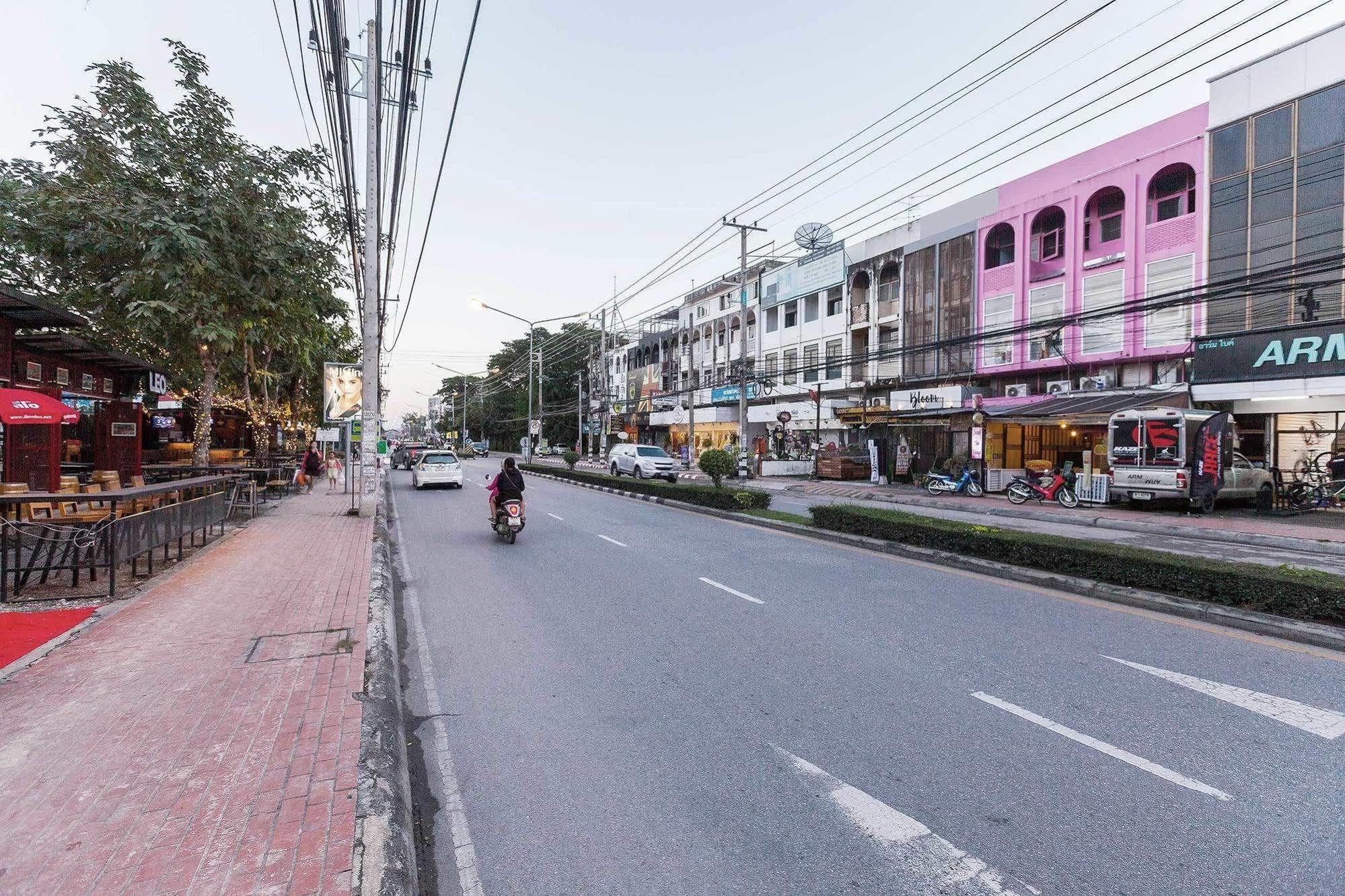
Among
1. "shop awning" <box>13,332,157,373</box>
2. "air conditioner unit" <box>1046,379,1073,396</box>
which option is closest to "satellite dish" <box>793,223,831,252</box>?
"air conditioner unit" <box>1046,379,1073,396</box>

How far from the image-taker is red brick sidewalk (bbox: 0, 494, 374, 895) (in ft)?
9.44

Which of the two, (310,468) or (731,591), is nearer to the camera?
(731,591)

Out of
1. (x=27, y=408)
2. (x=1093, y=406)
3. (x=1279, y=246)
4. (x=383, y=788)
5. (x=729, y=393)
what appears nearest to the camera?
(x=383, y=788)

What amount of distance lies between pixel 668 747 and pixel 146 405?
28.1m

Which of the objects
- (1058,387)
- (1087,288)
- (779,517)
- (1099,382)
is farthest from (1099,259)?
(779,517)

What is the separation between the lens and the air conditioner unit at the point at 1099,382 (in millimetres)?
24547

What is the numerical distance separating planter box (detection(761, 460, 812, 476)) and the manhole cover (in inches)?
1221

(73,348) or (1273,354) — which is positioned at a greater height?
(1273,354)

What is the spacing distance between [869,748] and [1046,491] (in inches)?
806

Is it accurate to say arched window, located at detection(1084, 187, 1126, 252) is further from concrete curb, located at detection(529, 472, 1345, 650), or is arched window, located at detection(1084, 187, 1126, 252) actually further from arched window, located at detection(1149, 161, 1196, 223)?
concrete curb, located at detection(529, 472, 1345, 650)

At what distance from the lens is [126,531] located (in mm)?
8094

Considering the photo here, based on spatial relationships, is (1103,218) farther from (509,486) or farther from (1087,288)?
(509,486)

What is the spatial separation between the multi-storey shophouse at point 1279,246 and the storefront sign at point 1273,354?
0.03 meters

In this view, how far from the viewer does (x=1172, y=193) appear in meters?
23.8
